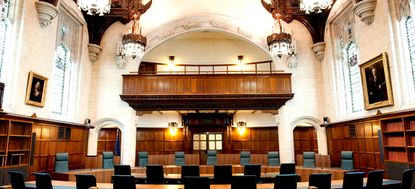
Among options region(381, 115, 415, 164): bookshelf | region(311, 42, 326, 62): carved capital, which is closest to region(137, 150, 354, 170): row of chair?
region(381, 115, 415, 164): bookshelf

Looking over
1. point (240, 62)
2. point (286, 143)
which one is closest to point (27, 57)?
point (286, 143)

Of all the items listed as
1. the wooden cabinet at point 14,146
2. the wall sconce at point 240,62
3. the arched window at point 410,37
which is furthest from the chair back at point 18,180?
the wall sconce at point 240,62

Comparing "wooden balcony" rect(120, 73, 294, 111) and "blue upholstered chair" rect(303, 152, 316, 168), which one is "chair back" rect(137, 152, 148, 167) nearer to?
"wooden balcony" rect(120, 73, 294, 111)

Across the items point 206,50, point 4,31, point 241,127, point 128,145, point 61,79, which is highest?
point 206,50

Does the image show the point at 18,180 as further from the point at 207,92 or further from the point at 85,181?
the point at 207,92

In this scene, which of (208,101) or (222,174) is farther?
(208,101)

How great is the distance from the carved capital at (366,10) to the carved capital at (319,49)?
2976 millimetres

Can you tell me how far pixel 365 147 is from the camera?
878cm

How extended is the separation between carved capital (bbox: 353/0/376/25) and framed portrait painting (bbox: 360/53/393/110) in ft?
4.05

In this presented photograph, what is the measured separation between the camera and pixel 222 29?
12797mm

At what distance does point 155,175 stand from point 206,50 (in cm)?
938

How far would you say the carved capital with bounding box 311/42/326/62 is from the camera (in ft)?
37.9

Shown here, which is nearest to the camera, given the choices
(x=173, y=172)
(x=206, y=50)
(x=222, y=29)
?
(x=173, y=172)

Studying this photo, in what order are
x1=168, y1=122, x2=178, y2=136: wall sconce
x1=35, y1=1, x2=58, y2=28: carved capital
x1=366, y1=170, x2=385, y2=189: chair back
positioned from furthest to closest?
x1=168, y1=122, x2=178, y2=136: wall sconce < x1=35, y1=1, x2=58, y2=28: carved capital < x1=366, y1=170, x2=385, y2=189: chair back
